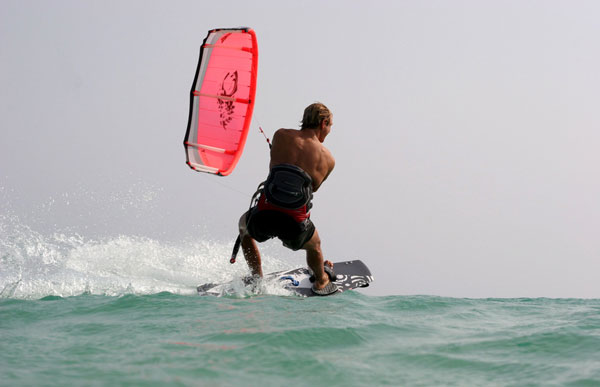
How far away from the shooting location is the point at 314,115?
18.4 feet

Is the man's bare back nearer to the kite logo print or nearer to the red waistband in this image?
the red waistband

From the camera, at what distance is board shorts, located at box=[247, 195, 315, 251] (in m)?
5.69

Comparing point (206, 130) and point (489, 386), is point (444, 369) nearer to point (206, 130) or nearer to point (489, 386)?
point (489, 386)

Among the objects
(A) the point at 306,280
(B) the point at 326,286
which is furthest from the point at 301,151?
(A) the point at 306,280

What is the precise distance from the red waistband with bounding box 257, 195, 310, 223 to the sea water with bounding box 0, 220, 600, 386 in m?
0.87

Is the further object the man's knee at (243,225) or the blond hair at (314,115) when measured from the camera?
the man's knee at (243,225)

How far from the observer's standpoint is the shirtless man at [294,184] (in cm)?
550

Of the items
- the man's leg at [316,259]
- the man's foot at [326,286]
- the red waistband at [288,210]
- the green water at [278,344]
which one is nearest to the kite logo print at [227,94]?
the red waistband at [288,210]

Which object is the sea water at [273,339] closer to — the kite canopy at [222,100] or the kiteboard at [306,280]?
the kiteboard at [306,280]

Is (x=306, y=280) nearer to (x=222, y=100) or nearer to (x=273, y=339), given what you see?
(x=222, y=100)

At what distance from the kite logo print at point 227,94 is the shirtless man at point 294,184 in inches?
60.4

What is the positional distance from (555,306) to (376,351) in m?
3.67

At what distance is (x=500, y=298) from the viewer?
24.1ft

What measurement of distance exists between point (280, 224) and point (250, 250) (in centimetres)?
61
